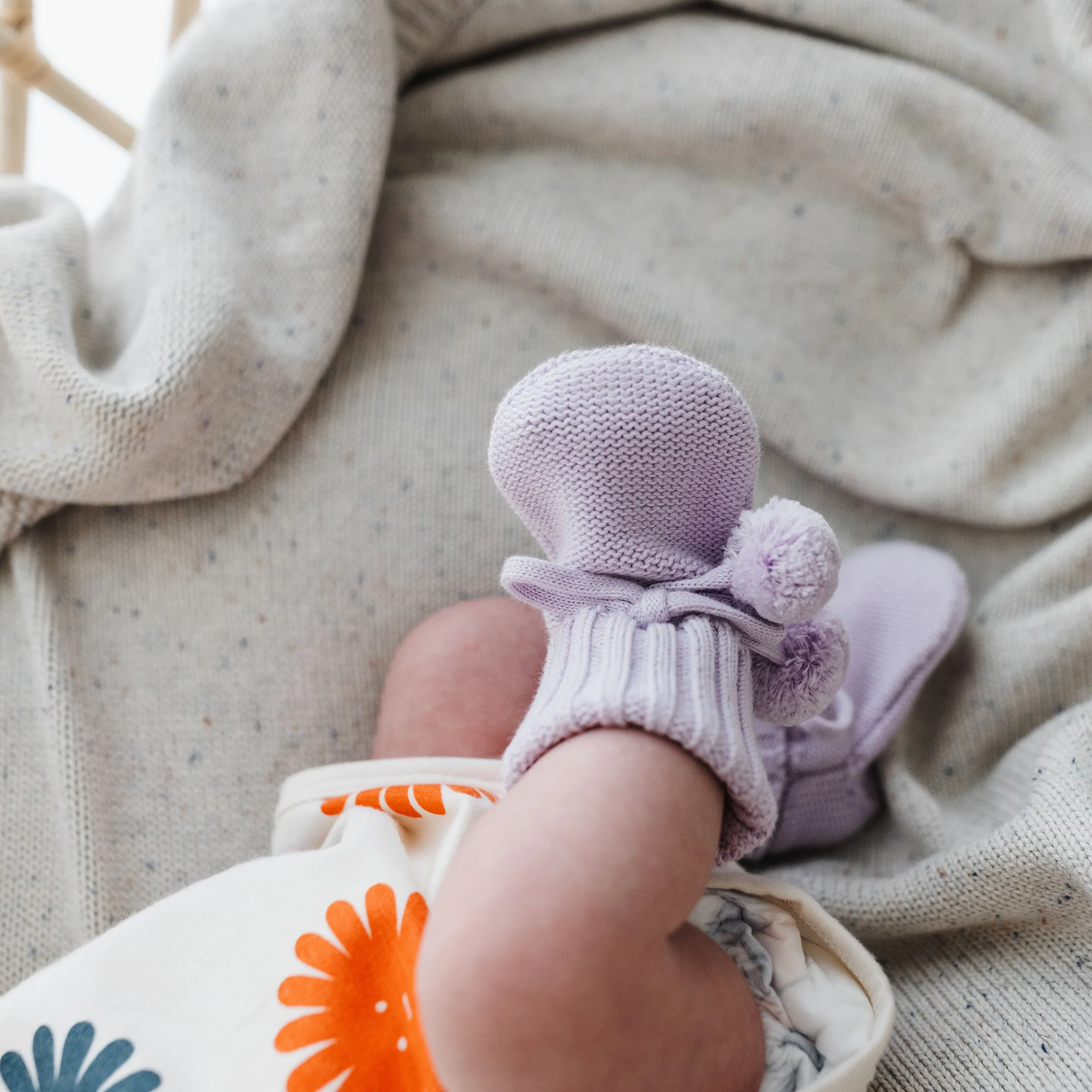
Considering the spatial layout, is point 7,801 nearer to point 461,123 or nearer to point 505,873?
point 505,873

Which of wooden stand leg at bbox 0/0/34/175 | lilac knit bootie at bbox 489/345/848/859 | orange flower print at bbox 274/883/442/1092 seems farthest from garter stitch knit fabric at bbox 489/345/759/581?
wooden stand leg at bbox 0/0/34/175

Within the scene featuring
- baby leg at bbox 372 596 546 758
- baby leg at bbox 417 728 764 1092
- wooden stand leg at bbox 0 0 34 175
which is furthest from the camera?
wooden stand leg at bbox 0 0 34 175

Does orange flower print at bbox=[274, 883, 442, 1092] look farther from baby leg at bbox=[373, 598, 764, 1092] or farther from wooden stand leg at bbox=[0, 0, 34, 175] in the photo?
wooden stand leg at bbox=[0, 0, 34, 175]

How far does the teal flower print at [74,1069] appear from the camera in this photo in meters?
0.48

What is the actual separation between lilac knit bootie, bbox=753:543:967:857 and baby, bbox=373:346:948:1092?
154mm

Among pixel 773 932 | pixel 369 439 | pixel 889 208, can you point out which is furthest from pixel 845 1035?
pixel 889 208

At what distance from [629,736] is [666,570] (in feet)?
0.31

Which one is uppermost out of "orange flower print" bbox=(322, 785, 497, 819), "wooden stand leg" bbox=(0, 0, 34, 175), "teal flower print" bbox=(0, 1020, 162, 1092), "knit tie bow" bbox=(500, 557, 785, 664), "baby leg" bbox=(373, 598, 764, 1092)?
"wooden stand leg" bbox=(0, 0, 34, 175)

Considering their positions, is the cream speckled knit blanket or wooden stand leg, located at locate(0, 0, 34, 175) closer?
the cream speckled knit blanket

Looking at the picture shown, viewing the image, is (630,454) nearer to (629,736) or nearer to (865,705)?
(629,736)

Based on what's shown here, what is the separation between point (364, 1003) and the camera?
0.50 metres

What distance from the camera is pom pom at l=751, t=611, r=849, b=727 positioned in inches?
18.8

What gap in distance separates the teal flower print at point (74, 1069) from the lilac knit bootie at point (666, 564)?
9.8 inches

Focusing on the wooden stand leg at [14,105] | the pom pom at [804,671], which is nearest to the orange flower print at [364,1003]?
the pom pom at [804,671]
